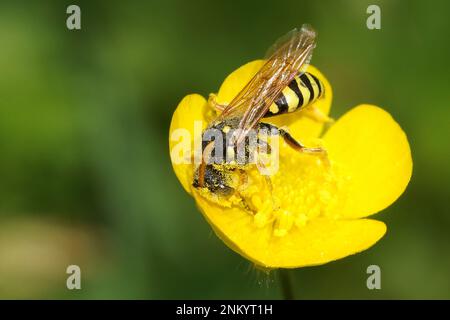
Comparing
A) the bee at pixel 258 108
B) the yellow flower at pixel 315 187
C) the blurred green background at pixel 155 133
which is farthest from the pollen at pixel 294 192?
the blurred green background at pixel 155 133

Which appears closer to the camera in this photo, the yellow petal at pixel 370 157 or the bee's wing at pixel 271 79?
the bee's wing at pixel 271 79

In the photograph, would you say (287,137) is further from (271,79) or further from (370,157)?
(370,157)

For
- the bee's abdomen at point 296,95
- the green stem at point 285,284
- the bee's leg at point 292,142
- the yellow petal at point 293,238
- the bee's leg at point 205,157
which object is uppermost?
the bee's abdomen at point 296,95

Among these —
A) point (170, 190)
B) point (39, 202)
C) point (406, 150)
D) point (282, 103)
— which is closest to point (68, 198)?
point (39, 202)

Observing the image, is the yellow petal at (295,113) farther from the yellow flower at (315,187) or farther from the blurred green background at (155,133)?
the blurred green background at (155,133)

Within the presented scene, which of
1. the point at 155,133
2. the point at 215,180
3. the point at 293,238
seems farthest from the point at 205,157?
the point at 155,133

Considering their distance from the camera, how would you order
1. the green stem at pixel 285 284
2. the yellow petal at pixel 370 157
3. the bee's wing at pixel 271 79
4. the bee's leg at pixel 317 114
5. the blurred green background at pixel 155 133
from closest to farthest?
the bee's wing at pixel 271 79
the green stem at pixel 285 284
the yellow petal at pixel 370 157
the bee's leg at pixel 317 114
the blurred green background at pixel 155 133

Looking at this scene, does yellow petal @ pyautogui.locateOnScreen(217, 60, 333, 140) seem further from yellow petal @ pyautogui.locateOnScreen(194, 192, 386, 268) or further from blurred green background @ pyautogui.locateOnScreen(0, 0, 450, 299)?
blurred green background @ pyautogui.locateOnScreen(0, 0, 450, 299)

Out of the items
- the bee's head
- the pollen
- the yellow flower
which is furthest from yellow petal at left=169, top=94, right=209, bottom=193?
the pollen
